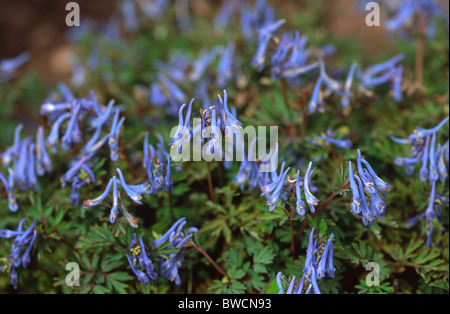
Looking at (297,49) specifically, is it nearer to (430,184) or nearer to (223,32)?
(430,184)

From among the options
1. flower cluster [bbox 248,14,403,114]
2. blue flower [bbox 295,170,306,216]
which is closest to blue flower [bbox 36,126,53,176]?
flower cluster [bbox 248,14,403,114]

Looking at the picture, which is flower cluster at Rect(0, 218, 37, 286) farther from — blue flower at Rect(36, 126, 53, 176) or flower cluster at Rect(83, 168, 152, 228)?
blue flower at Rect(36, 126, 53, 176)

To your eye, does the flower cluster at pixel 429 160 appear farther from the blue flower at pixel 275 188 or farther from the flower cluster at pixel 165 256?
the flower cluster at pixel 165 256

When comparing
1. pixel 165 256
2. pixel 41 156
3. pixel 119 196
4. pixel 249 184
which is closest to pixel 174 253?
pixel 165 256

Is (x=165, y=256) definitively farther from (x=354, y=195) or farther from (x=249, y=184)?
(x=354, y=195)

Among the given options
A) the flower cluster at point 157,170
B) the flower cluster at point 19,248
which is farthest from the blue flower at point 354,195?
the flower cluster at point 19,248

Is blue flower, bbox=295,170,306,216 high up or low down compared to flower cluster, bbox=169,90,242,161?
down
